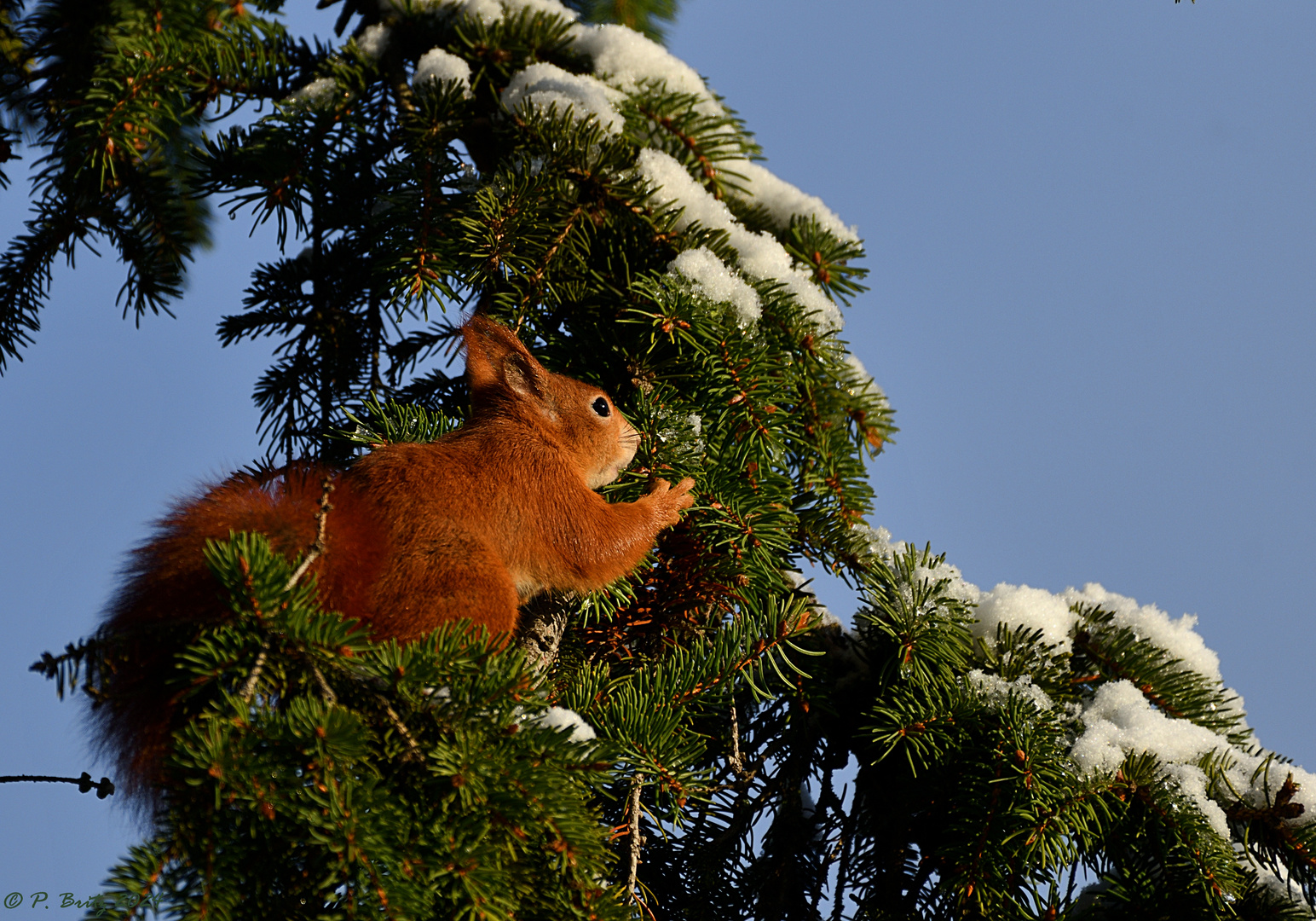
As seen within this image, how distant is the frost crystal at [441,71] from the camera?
2377 millimetres

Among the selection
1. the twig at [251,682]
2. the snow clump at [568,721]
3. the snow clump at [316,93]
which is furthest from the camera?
the snow clump at [316,93]

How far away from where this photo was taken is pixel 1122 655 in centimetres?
208

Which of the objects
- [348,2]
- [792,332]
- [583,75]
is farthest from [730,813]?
[348,2]

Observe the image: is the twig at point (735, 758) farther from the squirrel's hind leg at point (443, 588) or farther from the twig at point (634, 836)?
the squirrel's hind leg at point (443, 588)

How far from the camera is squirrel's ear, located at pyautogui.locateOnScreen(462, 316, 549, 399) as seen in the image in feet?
7.16

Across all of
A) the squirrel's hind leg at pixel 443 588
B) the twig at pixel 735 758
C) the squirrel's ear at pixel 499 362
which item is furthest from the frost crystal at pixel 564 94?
the twig at pixel 735 758

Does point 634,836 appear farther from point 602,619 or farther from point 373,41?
point 373,41

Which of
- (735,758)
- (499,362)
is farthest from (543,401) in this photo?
(735,758)

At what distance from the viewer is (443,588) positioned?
1703 millimetres

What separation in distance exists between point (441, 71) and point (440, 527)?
1279 millimetres

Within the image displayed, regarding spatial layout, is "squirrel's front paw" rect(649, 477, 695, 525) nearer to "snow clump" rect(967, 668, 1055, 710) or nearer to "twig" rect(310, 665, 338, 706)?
"snow clump" rect(967, 668, 1055, 710)

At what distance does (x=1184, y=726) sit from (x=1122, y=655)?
9.3 inches

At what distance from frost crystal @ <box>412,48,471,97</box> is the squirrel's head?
629mm

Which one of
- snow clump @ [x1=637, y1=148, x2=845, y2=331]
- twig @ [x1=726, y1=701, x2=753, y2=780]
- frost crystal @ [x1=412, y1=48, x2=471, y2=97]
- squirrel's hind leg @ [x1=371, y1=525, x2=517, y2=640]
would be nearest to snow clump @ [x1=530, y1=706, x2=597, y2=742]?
squirrel's hind leg @ [x1=371, y1=525, x2=517, y2=640]
